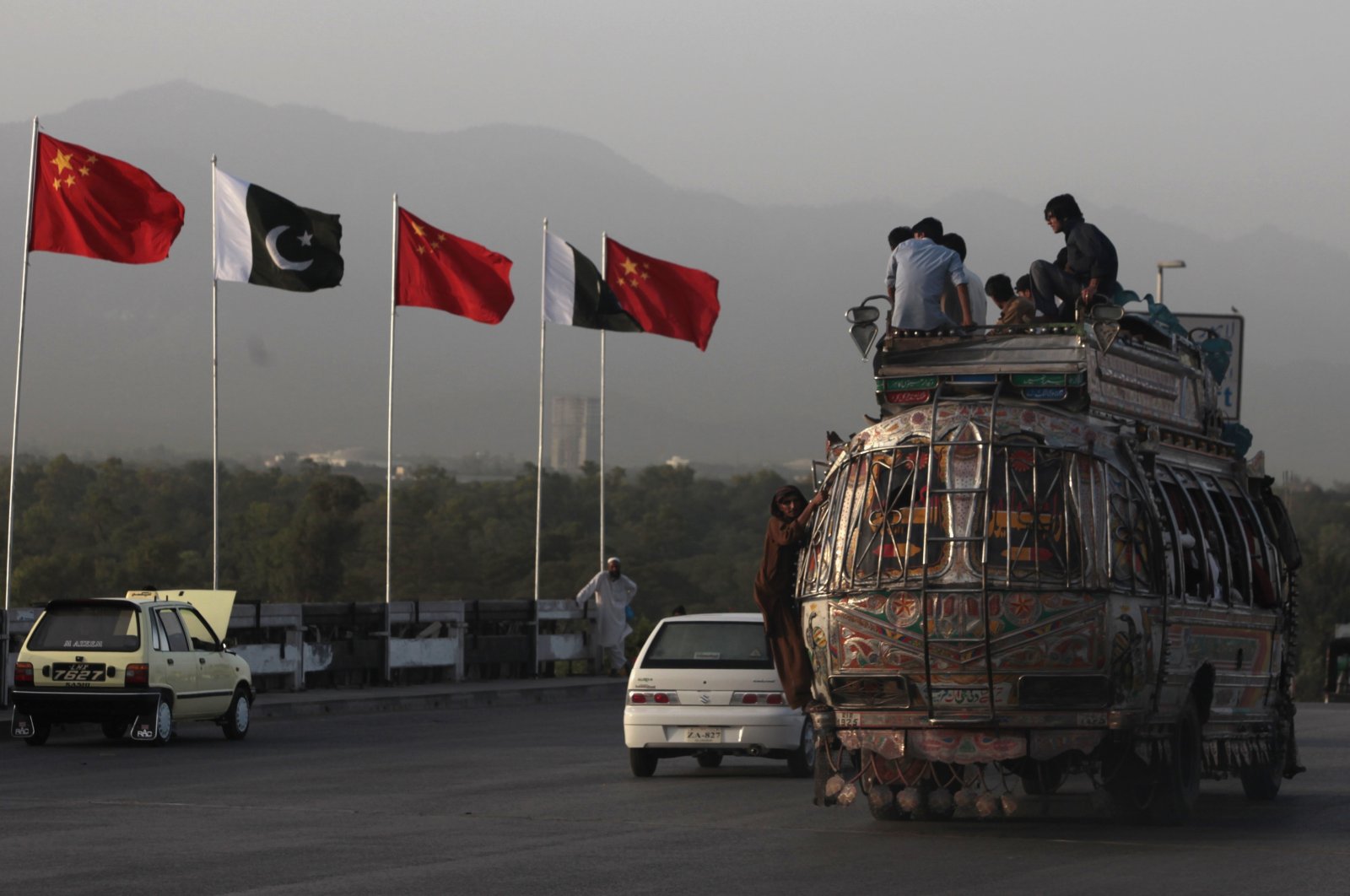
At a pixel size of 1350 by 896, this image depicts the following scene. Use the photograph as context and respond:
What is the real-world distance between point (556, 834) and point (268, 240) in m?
19.4

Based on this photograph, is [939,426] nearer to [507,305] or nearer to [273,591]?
[507,305]

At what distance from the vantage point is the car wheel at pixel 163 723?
22.0m

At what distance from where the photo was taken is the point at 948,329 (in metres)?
14.3

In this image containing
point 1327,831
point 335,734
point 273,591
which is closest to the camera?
point 1327,831

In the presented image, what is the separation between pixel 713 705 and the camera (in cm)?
1859

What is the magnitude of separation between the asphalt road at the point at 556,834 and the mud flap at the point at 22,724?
20.6 inches

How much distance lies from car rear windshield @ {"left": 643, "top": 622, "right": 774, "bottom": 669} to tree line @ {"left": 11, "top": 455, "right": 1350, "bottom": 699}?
69.4 metres

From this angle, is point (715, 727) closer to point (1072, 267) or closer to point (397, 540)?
point (1072, 267)

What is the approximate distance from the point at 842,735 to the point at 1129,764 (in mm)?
1956

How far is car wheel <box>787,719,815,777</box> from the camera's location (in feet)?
62.1

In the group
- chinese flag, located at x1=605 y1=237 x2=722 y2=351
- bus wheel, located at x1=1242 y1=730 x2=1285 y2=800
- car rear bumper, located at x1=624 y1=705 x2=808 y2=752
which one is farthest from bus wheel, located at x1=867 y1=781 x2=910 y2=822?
chinese flag, located at x1=605 y1=237 x2=722 y2=351

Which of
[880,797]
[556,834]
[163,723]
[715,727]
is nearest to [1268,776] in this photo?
[880,797]

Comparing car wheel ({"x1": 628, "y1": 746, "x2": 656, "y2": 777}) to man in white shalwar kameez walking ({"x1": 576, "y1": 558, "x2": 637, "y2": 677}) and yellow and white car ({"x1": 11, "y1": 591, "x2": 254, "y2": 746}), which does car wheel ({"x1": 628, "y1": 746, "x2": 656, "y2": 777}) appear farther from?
man in white shalwar kameez walking ({"x1": 576, "y1": 558, "x2": 637, "y2": 677})

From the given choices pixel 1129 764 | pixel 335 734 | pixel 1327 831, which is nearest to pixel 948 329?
pixel 1129 764
